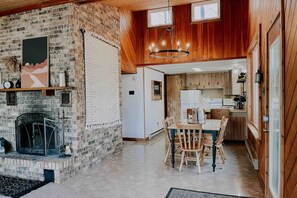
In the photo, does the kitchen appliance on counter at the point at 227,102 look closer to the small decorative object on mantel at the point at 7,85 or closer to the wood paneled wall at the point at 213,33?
the wood paneled wall at the point at 213,33

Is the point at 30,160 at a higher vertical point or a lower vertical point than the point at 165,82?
lower

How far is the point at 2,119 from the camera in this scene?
15.1ft

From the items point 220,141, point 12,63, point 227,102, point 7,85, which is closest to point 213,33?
point 220,141

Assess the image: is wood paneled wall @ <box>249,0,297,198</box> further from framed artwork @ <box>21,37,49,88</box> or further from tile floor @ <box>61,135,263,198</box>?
framed artwork @ <box>21,37,49,88</box>

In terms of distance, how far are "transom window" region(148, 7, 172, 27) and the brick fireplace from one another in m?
2.29

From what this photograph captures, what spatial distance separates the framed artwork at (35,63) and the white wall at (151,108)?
131 inches

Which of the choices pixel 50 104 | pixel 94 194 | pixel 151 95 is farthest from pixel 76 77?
pixel 151 95

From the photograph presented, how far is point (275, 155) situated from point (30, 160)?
376 cm

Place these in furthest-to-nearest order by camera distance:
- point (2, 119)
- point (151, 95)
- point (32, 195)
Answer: point (151, 95) → point (2, 119) → point (32, 195)

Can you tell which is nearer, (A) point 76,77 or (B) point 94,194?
(B) point 94,194

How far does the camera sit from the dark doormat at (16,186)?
10.7 feet

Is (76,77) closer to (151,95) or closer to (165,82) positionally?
(151,95)

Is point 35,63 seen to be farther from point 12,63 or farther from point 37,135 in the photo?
point 37,135

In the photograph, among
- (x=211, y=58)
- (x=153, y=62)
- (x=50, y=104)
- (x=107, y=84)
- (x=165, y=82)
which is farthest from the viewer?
(x=165, y=82)
